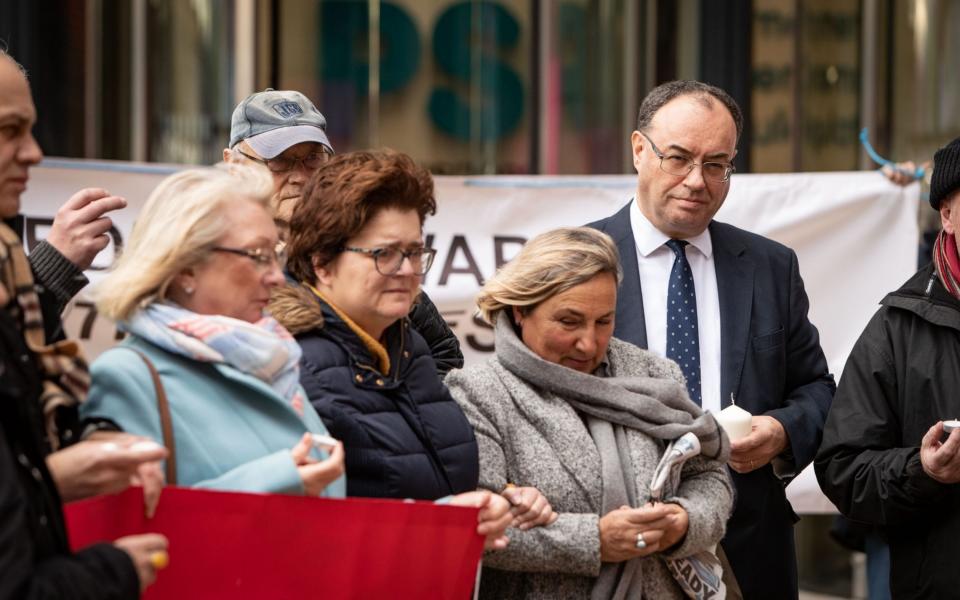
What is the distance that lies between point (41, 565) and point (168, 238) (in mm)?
728

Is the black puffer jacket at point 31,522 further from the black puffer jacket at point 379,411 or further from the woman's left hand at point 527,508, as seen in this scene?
the woman's left hand at point 527,508

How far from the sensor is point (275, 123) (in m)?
4.09

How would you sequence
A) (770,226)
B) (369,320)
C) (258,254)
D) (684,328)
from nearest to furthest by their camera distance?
(258,254)
(369,320)
(684,328)
(770,226)

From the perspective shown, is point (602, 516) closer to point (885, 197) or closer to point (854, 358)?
point (854, 358)

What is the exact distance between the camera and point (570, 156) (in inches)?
418

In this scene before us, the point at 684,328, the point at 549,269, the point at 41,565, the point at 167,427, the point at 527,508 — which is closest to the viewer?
the point at 41,565

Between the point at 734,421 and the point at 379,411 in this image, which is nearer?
the point at 379,411

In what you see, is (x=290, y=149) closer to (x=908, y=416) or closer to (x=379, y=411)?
(x=379, y=411)

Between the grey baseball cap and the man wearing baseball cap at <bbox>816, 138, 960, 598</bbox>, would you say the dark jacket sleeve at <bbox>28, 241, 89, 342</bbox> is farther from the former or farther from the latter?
the man wearing baseball cap at <bbox>816, 138, 960, 598</bbox>

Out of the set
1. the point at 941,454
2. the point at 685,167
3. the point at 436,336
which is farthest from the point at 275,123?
the point at 941,454

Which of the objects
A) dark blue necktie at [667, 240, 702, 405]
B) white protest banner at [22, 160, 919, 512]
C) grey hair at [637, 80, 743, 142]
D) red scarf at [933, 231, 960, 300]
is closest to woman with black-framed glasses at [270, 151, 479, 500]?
dark blue necktie at [667, 240, 702, 405]

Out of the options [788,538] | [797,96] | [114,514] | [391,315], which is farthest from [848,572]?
[114,514]

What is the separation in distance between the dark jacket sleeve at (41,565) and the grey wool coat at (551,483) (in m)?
1.14

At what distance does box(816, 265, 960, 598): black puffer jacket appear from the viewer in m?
3.97
